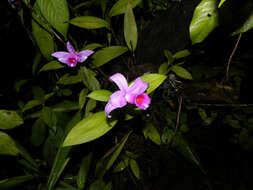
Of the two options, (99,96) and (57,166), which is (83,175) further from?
(99,96)

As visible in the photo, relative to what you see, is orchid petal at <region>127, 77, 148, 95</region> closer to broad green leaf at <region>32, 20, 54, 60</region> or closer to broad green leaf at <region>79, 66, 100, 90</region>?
broad green leaf at <region>79, 66, 100, 90</region>

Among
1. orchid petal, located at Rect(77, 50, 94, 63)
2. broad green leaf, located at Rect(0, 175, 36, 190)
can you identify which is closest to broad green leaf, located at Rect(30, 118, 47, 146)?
broad green leaf, located at Rect(0, 175, 36, 190)

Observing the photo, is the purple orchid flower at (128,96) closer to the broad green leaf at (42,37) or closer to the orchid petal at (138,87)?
the orchid petal at (138,87)

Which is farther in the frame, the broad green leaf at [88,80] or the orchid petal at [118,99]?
the broad green leaf at [88,80]

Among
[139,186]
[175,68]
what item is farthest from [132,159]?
[175,68]

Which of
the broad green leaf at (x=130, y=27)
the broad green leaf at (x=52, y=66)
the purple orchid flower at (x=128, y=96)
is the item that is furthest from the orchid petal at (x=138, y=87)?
the broad green leaf at (x=52, y=66)

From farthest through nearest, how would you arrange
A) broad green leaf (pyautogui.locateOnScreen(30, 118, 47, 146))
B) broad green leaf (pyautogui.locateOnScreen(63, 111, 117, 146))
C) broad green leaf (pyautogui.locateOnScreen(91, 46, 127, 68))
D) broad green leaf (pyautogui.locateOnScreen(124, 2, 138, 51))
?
broad green leaf (pyautogui.locateOnScreen(30, 118, 47, 146)) → broad green leaf (pyautogui.locateOnScreen(91, 46, 127, 68)) → broad green leaf (pyautogui.locateOnScreen(124, 2, 138, 51)) → broad green leaf (pyautogui.locateOnScreen(63, 111, 117, 146))
